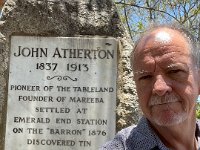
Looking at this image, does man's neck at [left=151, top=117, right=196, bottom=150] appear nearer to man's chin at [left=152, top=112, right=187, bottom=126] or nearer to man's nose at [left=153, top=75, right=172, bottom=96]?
man's chin at [left=152, top=112, right=187, bottom=126]

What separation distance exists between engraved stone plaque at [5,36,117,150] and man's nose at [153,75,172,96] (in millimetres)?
1925

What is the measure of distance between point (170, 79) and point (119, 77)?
77.1 inches

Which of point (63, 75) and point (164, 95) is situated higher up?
point (63, 75)

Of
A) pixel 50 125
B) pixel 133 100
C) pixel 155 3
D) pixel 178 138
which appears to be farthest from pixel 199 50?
pixel 155 3

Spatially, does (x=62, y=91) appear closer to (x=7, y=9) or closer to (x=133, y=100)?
(x=133, y=100)

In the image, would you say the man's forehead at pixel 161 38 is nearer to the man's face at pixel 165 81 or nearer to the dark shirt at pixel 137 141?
the man's face at pixel 165 81

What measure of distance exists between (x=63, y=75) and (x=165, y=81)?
80.4 inches

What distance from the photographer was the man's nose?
1698 mm

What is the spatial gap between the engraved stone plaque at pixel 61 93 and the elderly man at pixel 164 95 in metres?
1.84

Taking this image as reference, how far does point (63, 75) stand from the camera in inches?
145

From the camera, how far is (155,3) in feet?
34.7

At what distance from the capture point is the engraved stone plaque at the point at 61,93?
3.61 m

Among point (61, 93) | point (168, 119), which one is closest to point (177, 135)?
point (168, 119)

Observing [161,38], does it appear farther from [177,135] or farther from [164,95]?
[177,135]
